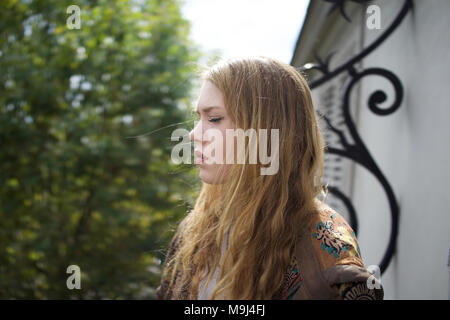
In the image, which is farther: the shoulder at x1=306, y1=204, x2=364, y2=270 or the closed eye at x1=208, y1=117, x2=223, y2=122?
the closed eye at x1=208, y1=117, x2=223, y2=122

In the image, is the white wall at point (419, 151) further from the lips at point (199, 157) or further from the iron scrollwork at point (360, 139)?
the lips at point (199, 157)

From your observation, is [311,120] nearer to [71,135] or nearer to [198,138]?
[198,138]

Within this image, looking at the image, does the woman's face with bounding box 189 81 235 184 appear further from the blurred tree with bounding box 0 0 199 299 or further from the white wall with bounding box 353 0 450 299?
the blurred tree with bounding box 0 0 199 299

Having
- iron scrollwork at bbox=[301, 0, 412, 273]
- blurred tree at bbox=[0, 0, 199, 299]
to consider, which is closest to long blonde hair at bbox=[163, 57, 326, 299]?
iron scrollwork at bbox=[301, 0, 412, 273]

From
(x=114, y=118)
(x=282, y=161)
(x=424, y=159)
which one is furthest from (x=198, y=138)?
(x=114, y=118)

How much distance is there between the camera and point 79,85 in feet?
10.7

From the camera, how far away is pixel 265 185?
40.6 inches

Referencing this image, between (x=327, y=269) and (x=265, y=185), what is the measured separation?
0.90ft

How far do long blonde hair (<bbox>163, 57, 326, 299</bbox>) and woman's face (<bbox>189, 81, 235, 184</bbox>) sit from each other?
0.07 ft

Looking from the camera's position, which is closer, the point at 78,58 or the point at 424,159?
the point at 424,159

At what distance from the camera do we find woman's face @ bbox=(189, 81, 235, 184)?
1.04 metres

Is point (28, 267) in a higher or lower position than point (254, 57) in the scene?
lower
